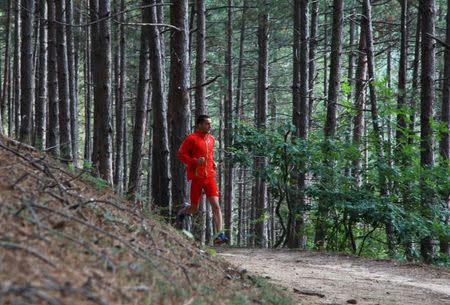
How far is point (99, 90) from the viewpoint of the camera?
9414 mm

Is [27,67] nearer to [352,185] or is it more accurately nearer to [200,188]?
[200,188]

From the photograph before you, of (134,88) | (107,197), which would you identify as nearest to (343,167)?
(107,197)

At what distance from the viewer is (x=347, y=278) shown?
8.59 metres

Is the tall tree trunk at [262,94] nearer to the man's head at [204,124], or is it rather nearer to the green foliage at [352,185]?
the green foliage at [352,185]

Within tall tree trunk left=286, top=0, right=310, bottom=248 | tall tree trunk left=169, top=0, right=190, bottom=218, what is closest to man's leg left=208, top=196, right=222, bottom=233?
tall tree trunk left=169, top=0, right=190, bottom=218

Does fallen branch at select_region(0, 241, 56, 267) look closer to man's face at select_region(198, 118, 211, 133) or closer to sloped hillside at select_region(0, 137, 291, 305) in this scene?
sloped hillside at select_region(0, 137, 291, 305)

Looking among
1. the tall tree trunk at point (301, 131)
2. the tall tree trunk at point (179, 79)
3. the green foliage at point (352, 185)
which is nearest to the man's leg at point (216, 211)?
the tall tree trunk at point (179, 79)

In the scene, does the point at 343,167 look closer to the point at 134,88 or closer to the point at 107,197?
the point at 107,197

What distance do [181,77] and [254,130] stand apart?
13.5ft

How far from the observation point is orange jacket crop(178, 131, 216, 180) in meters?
9.43

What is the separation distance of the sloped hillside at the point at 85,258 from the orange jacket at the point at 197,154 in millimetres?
3548

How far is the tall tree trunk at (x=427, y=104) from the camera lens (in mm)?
11523

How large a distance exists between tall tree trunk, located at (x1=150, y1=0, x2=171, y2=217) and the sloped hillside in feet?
11.7

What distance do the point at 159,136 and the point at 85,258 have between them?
6.19 metres
